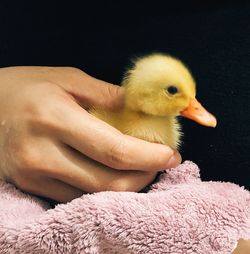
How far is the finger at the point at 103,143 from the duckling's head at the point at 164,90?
0.09 m

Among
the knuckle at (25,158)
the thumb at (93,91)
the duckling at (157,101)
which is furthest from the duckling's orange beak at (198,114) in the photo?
the knuckle at (25,158)

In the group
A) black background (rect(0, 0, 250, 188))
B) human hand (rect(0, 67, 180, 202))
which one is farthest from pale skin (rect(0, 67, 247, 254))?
black background (rect(0, 0, 250, 188))

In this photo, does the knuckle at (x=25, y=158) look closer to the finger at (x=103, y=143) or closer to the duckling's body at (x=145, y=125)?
the finger at (x=103, y=143)

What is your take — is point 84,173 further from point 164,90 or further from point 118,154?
point 164,90

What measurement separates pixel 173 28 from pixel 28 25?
0.93ft

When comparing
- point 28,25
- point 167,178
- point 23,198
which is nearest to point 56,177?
point 23,198

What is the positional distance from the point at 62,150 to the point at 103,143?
0.24 feet

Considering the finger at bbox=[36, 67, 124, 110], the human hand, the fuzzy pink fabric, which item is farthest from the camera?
the finger at bbox=[36, 67, 124, 110]

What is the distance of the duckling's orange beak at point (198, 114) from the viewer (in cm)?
91

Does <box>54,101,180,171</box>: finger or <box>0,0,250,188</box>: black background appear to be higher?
<box>0,0,250,188</box>: black background

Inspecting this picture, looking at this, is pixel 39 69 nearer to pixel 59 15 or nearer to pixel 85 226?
pixel 59 15

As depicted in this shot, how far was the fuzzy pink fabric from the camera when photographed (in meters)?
0.77

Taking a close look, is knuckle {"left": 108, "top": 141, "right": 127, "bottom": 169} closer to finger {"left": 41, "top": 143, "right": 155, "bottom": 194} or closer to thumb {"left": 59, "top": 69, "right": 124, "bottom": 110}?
finger {"left": 41, "top": 143, "right": 155, "bottom": 194}

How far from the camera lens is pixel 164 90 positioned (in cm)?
96
